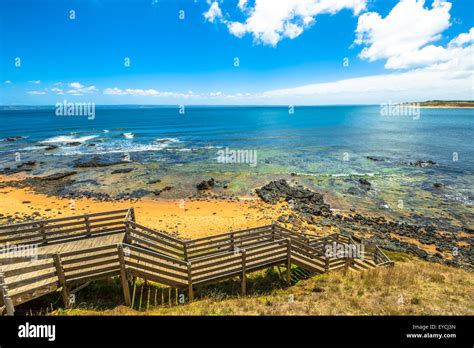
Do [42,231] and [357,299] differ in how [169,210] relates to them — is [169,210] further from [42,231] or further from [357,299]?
[357,299]

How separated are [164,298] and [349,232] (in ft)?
50.8

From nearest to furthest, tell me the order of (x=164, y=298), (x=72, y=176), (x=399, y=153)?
(x=164, y=298) < (x=72, y=176) < (x=399, y=153)

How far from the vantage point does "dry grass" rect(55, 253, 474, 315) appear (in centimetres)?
768

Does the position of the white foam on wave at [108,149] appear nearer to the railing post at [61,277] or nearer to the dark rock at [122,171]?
the dark rock at [122,171]

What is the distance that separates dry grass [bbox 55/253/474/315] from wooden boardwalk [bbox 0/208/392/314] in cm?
96

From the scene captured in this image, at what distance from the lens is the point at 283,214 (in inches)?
900

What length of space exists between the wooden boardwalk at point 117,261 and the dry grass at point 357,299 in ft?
3.14

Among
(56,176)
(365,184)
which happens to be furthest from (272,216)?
(56,176)

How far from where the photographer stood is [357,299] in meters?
8.49

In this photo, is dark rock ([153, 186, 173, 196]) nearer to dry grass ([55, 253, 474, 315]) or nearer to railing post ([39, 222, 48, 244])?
railing post ([39, 222, 48, 244])
